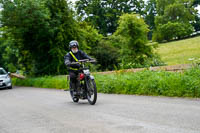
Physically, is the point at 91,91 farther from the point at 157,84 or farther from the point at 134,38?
the point at 134,38

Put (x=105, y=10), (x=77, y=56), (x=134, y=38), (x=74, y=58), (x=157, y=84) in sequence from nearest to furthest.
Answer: (x=74, y=58) → (x=77, y=56) → (x=157, y=84) → (x=134, y=38) → (x=105, y=10)

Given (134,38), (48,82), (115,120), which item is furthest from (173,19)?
(115,120)

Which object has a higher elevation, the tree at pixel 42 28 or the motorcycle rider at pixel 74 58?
the tree at pixel 42 28

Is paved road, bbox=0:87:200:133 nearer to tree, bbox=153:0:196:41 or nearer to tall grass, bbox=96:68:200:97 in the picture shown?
tall grass, bbox=96:68:200:97

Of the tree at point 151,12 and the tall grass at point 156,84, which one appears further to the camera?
the tree at point 151,12

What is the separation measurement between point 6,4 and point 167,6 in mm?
52280

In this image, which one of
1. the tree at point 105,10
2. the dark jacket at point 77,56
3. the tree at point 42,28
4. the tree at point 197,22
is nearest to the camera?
the dark jacket at point 77,56

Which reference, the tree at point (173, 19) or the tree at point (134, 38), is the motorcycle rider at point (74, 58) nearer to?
the tree at point (134, 38)

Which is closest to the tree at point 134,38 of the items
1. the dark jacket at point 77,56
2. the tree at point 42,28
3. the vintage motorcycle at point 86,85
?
the tree at point 42,28

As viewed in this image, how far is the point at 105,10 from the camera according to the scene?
56656 mm

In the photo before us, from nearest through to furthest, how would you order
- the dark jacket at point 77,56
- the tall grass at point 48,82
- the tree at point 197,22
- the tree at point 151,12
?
the dark jacket at point 77,56 → the tall grass at point 48,82 → the tree at point 197,22 → the tree at point 151,12

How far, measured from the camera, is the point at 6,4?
1962 cm

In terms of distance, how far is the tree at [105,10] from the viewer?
55219 millimetres

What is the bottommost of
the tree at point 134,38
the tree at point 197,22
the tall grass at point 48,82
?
the tall grass at point 48,82
